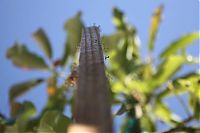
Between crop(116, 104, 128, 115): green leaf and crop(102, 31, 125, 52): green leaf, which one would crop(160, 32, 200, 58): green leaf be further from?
crop(116, 104, 128, 115): green leaf

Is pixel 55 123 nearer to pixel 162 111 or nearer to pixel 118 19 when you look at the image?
pixel 162 111

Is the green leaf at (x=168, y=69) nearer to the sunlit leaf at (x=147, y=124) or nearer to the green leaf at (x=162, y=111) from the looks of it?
the green leaf at (x=162, y=111)

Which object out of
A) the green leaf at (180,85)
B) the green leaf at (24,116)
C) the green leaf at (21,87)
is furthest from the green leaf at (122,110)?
the green leaf at (21,87)

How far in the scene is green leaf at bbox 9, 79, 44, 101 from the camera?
12.8 feet

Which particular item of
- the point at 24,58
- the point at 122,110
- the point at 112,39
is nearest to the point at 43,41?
the point at 24,58

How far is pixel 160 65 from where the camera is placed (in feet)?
11.1

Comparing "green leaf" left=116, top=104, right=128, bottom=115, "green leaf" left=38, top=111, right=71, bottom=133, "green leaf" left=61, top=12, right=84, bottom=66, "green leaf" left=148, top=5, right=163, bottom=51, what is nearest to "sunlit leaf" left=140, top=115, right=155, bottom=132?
"green leaf" left=116, top=104, right=128, bottom=115

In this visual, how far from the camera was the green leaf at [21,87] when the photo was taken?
389cm

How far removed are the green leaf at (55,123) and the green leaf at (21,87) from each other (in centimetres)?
162

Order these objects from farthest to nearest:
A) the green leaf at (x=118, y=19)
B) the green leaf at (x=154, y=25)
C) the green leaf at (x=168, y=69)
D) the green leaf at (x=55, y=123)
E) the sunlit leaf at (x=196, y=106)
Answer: the green leaf at (x=118, y=19), the green leaf at (x=154, y=25), the green leaf at (x=168, y=69), the sunlit leaf at (x=196, y=106), the green leaf at (x=55, y=123)

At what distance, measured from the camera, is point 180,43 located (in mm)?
3600

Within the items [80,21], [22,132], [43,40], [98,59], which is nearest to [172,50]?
[80,21]

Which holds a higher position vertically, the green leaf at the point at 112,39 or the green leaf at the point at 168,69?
the green leaf at the point at 112,39

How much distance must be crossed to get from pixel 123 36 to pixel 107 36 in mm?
209
